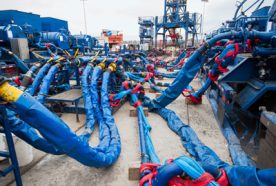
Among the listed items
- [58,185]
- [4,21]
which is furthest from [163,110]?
[4,21]

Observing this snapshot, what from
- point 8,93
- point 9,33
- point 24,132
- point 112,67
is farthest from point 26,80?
point 9,33

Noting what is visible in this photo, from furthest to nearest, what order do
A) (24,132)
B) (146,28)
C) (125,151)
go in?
(146,28) < (125,151) < (24,132)

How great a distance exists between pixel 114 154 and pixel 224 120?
2.39 m

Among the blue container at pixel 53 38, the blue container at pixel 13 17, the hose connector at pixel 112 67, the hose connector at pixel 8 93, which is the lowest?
the hose connector at pixel 112 67

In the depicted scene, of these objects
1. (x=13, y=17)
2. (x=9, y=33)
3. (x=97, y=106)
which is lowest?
(x=97, y=106)

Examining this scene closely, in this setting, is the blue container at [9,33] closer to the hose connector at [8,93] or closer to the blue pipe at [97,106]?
the blue pipe at [97,106]

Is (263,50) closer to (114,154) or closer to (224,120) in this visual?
(224,120)

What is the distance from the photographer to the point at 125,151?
3.08 metres

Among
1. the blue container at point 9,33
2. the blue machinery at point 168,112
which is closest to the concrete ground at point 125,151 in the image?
the blue machinery at point 168,112

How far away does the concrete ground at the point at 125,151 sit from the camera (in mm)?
2441

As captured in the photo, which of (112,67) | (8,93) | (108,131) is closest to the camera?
(8,93)

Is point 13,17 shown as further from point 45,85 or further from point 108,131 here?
point 108,131

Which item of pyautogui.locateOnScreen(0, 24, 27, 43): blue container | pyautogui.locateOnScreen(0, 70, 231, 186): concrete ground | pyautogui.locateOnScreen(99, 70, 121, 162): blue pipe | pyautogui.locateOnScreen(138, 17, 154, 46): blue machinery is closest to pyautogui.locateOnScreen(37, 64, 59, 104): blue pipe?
pyautogui.locateOnScreen(0, 70, 231, 186): concrete ground

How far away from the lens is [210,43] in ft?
11.4
